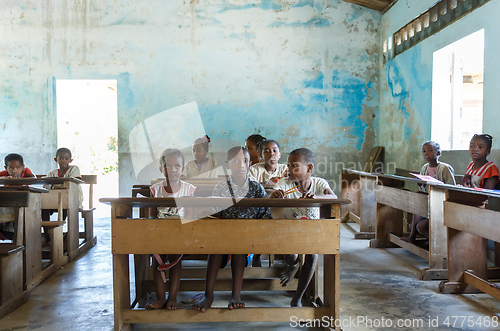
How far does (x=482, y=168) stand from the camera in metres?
3.42

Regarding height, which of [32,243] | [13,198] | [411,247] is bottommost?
[411,247]

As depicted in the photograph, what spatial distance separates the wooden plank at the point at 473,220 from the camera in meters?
2.33

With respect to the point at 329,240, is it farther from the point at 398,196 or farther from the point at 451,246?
the point at 398,196

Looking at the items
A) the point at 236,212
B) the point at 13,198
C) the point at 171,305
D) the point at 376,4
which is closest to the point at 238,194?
the point at 236,212

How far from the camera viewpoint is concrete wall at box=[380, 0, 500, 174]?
12.5 ft

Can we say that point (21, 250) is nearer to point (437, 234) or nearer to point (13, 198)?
point (13, 198)

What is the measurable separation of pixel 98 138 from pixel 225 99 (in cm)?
798

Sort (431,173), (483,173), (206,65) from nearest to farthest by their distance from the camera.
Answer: (483,173) → (431,173) → (206,65)

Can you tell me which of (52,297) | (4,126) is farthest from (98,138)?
(52,297)

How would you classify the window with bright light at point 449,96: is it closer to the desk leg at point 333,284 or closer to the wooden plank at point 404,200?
the wooden plank at point 404,200

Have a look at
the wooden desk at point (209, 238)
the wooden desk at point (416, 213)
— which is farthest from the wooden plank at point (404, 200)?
the wooden desk at point (209, 238)

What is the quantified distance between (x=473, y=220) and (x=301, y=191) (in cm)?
121

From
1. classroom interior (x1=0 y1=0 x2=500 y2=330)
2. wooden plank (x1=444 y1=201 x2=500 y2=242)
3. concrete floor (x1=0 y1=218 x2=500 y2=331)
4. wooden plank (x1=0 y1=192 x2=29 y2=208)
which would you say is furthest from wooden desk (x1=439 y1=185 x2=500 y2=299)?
classroom interior (x1=0 y1=0 x2=500 y2=330)

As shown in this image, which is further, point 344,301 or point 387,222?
point 387,222
